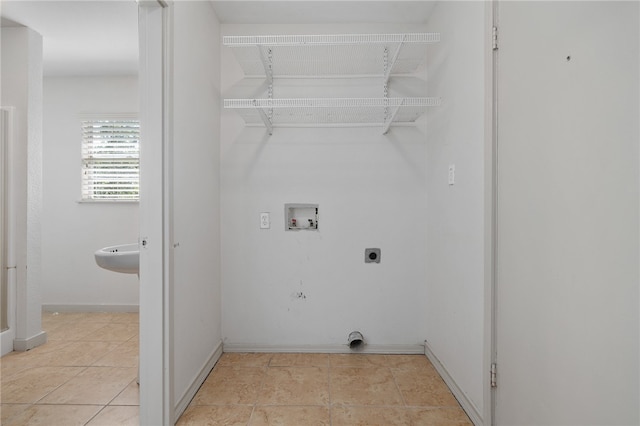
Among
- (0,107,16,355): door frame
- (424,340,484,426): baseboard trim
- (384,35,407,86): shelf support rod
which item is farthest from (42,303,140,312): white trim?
(384,35,407,86): shelf support rod

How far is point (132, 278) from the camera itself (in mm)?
3398

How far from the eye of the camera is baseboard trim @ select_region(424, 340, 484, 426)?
1614 mm

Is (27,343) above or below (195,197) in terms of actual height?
below

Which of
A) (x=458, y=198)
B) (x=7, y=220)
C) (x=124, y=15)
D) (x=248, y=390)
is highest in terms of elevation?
(x=124, y=15)

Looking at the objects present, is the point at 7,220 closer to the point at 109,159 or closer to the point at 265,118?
the point at 109,159

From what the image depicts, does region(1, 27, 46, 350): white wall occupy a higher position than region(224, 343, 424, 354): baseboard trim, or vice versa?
region(1, 27, 46, 350): white wall

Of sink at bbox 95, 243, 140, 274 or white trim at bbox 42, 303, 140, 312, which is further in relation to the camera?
white trim at bbox 42, 303, 140, 312

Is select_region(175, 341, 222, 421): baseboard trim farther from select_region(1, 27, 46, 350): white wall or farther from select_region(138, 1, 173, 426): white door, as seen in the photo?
select_region(1, 27, 46, 350): white wall

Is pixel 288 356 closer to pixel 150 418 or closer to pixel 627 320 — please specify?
pixel 150 418

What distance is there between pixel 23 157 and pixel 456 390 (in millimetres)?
3469

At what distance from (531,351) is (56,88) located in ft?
14.9

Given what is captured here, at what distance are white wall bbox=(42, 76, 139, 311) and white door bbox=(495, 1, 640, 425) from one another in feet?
11.1

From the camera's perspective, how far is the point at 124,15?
2383mm

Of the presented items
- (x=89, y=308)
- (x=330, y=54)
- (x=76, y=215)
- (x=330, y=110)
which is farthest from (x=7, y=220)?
(x=330, y=54)
